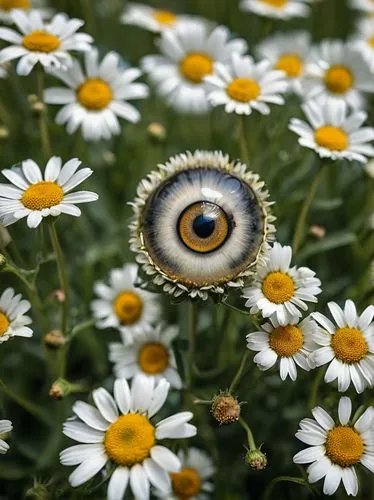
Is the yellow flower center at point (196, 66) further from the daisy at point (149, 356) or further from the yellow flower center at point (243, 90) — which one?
the daisy at point (149, 356)

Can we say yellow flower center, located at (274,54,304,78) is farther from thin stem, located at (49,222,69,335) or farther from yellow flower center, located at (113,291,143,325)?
thin stem, located at (49,222,69,335)

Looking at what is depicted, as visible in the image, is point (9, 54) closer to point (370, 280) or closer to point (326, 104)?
point (326, 104)

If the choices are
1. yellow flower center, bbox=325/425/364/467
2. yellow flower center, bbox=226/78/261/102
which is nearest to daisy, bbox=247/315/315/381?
yellow flower center, bbox=325/425/364/467

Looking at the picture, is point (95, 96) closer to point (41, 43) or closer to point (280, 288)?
point (41, 43)

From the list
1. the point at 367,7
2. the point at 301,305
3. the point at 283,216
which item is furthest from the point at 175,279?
the point at 367,7

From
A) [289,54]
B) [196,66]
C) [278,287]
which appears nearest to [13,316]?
[278,287]
